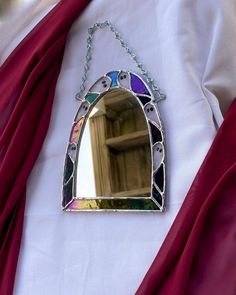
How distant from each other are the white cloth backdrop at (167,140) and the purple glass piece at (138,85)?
0.06ft

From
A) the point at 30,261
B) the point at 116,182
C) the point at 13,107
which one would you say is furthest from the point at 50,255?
the point at 13,107

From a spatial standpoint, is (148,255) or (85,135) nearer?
(148,255)

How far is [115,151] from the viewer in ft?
2.09

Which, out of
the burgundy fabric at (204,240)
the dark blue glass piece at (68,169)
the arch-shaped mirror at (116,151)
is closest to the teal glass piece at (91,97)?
the arch-shaped mirror at (116,151)

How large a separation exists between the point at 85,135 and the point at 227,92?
254mm

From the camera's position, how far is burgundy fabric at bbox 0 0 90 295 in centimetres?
70

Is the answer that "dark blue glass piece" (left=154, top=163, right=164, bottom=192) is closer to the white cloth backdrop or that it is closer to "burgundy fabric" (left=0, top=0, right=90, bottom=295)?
the white cloth backdrop

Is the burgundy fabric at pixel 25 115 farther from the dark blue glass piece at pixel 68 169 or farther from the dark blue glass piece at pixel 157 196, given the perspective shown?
the dark blue glass piece at pixel 157 196

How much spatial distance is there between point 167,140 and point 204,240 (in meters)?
0.16

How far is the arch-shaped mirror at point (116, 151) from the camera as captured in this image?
0.58 metres

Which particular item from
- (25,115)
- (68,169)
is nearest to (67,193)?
(68,169)

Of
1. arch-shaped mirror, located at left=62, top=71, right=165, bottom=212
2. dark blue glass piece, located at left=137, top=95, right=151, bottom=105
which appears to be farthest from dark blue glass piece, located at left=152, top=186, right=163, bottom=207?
dark blue glass piece, located at left=137, top=95, right=151, bottom=105

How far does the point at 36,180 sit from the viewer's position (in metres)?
0.72

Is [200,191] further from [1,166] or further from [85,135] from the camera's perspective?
[1,166]
